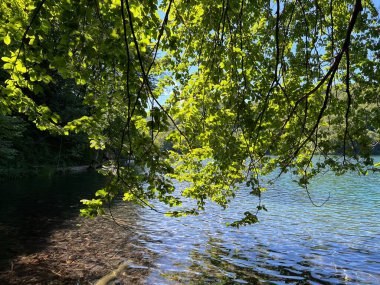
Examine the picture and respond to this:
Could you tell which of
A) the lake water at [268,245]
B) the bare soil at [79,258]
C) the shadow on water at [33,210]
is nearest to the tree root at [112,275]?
the bare soil at [79,258]

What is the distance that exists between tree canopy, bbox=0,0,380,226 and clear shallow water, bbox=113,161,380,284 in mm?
2543

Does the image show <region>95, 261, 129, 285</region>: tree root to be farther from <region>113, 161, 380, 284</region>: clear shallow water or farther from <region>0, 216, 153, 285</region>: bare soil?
<region>113, 161, 380, 284</region>: clear shallow water

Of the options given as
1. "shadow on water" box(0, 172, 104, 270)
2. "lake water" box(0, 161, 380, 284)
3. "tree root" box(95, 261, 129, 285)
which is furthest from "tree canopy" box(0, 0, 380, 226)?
"shadow on water" box(0, 172, 104, 270)

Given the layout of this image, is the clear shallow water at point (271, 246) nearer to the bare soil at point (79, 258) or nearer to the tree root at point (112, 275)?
the bare soil at point (79, 258)

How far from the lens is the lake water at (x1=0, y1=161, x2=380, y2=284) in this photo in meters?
11.2

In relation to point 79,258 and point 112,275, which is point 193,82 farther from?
point 79,258

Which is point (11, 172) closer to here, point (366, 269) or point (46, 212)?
point (46, 212)

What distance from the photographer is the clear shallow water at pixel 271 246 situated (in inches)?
440

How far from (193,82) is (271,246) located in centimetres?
918

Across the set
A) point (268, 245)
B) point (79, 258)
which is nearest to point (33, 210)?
point (79, 258)

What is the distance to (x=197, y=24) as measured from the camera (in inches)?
348

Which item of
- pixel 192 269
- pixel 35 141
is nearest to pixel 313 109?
pixel 192 269

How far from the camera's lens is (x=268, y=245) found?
14.7m

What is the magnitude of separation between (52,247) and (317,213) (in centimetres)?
1571
